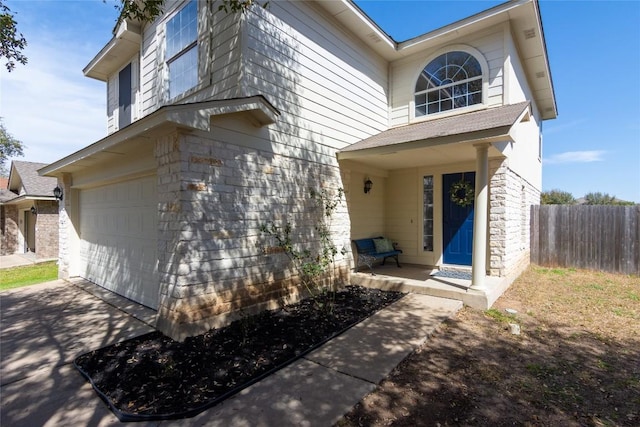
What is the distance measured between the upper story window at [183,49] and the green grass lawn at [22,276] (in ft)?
20.4

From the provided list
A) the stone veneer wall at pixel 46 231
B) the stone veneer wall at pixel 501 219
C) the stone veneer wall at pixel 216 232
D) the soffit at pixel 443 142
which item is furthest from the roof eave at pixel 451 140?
the stone veneer wall at pixel 46 231

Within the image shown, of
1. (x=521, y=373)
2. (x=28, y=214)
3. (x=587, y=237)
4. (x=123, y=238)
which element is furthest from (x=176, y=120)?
(x=28, y=214)

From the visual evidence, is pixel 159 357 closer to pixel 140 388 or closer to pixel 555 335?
pixel 140 388

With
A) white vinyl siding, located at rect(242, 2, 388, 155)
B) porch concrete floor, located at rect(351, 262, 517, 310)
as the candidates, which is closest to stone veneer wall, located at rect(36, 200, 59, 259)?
white vinyl siding, located at rect(242, 2, 388, 155)

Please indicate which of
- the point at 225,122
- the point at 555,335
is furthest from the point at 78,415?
the point at 555,335

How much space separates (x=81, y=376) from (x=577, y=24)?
460 inches

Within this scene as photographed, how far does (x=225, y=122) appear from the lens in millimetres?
4355

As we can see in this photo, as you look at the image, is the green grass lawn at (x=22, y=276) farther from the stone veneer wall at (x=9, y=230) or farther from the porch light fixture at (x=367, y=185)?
the porch light fixture at (x=367, y=185)

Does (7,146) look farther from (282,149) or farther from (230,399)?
(230,399)

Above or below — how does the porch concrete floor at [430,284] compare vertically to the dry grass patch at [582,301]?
above

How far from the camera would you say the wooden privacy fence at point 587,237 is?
7.99 metres

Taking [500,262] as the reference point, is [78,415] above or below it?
below

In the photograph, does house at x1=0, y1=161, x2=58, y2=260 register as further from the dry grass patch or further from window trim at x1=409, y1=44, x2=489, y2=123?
the dry grass patch

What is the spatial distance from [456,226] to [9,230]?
20.3m
